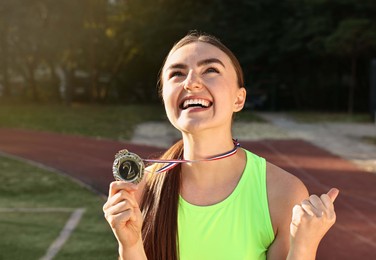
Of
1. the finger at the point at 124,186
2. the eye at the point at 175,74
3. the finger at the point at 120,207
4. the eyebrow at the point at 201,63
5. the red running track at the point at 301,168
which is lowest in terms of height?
the red running track at the point at 301,168

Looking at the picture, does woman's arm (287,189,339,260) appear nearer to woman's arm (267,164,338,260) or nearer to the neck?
woman's arm (267,164,338,260)

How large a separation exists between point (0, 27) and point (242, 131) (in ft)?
39.9

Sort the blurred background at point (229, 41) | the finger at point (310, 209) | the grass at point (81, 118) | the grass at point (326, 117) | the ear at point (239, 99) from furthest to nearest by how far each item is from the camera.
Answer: the blurred background at point (229, 41)
the grass at point (326, 117)
the grass at point (81, 118)
the ear at point (239, 99)
the finger at point (310, 209)

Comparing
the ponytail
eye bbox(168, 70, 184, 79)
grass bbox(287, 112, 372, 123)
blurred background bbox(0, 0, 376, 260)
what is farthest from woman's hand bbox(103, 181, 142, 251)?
grass bbox(287, 112, 372, 123)

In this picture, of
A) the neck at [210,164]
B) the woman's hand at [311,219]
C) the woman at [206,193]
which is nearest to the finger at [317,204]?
the woman's hand at [311,219]

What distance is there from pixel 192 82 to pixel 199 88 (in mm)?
34

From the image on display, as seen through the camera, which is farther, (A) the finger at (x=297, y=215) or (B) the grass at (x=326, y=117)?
(B) the grass at (x=326, y=117)

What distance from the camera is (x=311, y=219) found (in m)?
1.59

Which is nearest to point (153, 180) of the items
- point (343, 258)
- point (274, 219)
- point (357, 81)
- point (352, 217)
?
point (274, 219)

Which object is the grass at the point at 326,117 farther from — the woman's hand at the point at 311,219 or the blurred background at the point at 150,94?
the woman's hand at the point at 311,219

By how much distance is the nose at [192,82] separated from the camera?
1.79m

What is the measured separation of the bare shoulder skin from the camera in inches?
70.2

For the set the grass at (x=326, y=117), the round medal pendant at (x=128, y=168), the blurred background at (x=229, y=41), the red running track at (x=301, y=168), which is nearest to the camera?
the round medal pendant at (x=128, y=168)

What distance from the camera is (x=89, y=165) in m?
11.1
